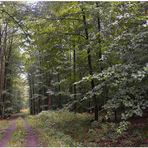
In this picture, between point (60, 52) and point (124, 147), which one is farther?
point (60, 52)

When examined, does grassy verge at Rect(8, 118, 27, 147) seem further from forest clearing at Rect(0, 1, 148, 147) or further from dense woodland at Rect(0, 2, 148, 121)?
dense woodland at Rect(0, 2, 148, 121)

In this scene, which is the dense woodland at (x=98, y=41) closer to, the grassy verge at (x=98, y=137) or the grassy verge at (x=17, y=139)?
the grassy verge at (x=98, y=137)

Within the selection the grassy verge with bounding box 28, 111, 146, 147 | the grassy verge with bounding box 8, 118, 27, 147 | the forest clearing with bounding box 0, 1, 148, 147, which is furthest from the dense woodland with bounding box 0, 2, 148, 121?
the grassy verge with bounding box 8, 118, 27, 147

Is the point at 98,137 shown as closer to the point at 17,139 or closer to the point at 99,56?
the point at 17,139

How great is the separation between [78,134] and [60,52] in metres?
6.09

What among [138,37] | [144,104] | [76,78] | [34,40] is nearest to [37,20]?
[34,40]

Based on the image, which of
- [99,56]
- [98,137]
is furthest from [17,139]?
[99,56]

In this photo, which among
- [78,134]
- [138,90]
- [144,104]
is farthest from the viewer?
[78,134]

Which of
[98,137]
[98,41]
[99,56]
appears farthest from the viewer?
[99,56]

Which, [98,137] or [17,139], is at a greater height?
[98,137]

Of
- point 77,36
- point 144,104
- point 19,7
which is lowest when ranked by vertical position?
point 144,104

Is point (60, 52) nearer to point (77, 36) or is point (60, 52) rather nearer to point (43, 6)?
point (77, 36)

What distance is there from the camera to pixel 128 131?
44.9 ft

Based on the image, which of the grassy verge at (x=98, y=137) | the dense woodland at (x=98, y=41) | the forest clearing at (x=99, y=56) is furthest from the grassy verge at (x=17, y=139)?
the dense woodland at (x=98, y=41)
